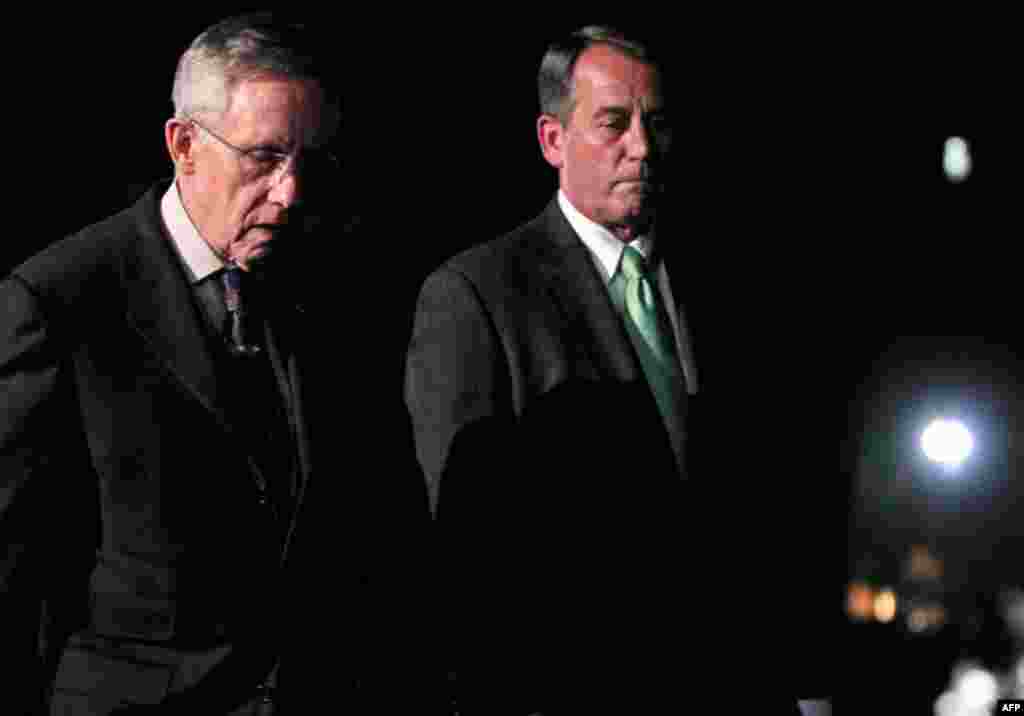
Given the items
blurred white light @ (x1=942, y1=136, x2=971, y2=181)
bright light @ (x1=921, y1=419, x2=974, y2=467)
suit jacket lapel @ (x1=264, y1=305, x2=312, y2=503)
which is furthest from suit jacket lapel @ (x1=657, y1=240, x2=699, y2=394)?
bright light @ (x1=921, y1=419, x2=974, y2=467)

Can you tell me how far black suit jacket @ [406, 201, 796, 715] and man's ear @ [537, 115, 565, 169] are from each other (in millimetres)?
468

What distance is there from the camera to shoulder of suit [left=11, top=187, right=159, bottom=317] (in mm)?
4129

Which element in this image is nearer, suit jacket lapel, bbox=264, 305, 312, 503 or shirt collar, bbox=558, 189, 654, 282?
suit jacket lapel, bbox=264, 305, 312, 503

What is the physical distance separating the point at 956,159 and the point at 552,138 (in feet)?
21.1

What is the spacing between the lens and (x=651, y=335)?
17.4 ft

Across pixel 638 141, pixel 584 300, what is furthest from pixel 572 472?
pixel 638 141

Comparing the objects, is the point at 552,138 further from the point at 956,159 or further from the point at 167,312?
the point at 956,159

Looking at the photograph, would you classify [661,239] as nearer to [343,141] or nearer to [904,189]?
[343,141]

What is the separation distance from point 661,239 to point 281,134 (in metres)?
1.46

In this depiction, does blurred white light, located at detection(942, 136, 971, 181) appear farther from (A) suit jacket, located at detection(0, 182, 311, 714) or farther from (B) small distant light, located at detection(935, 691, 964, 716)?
(A) suit jacket, located at detection(0, 182, 311, 714)

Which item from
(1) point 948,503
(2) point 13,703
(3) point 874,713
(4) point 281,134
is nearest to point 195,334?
(4) point 281,134

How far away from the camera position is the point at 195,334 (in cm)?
420

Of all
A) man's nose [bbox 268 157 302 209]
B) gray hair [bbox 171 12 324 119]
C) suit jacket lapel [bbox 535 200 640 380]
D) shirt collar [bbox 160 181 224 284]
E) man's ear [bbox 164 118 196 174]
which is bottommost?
suit jacket lapel [bbox 535 200 640 380]

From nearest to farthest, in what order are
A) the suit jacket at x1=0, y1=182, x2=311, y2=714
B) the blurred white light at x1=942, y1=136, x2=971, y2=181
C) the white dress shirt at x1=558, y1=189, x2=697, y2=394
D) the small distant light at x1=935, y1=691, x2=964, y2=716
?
the suit jacket at x1=0, y1=182, x2=311, y2=714 → the white dress shirt at x1=558, y1=189, x2=697, y2=394 → the small distant light at x1=935, y1=691, x2=964, y2=716 → the blurred white light at x1=942, y1=136, x2=971, y2=181
